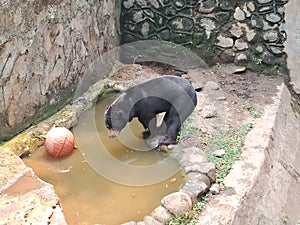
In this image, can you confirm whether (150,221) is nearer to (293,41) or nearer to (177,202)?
(177,202)

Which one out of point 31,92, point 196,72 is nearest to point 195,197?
point 31,92

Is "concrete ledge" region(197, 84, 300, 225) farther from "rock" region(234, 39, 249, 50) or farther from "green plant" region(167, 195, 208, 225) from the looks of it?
"rock" region(234, 39, 249, 50)

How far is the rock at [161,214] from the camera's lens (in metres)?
4.35

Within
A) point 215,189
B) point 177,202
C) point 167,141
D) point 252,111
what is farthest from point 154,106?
point 252,111

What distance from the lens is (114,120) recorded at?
5.34m

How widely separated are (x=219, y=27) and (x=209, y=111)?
205 cm

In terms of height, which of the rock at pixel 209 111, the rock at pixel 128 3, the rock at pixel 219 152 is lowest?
the rock at pixel 209 111

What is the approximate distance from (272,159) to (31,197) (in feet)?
9.43

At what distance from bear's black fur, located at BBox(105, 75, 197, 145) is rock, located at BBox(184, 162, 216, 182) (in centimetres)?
56

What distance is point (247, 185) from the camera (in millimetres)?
4926

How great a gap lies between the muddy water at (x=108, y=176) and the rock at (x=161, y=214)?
0.64ft

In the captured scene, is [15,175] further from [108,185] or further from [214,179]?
[214,179]

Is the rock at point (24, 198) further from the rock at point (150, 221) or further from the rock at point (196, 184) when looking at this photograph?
the rock at point (196, 184)

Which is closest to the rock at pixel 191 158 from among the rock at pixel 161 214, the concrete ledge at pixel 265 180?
the concrete ledge at pixel 265 180
